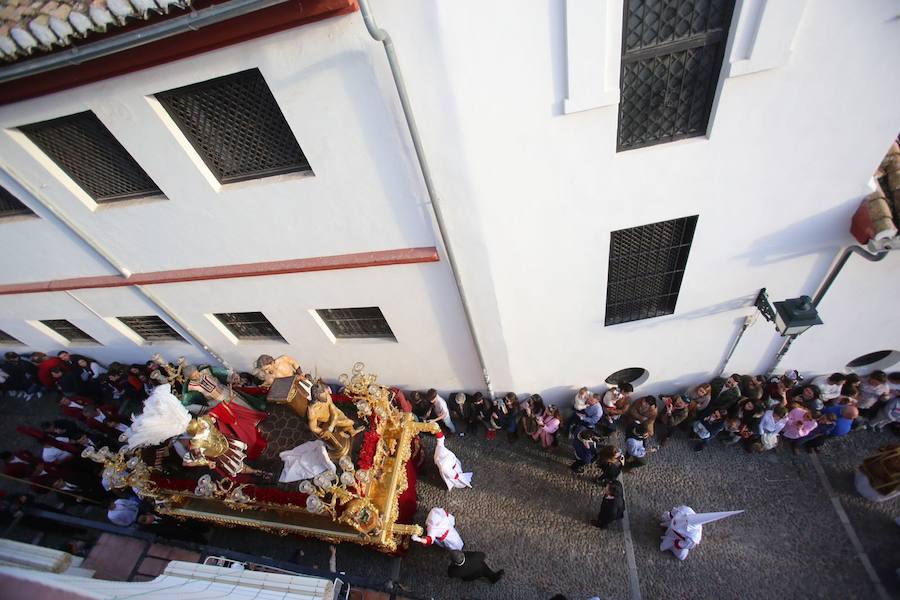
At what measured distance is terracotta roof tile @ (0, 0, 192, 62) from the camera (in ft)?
14.0

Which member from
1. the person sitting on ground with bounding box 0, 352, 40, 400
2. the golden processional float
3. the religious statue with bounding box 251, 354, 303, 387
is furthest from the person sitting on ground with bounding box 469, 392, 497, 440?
the person sitting on ground with bounding box 0, 352, 40, 400

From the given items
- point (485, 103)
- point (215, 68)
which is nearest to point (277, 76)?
point (215, 68)

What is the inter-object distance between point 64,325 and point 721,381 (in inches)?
633

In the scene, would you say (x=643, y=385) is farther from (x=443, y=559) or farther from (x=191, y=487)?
(x=191, y=487)

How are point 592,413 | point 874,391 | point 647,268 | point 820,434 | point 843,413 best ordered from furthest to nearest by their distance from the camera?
point 592,413, point 820,434, point 874,391, point 843,413, point 647,268

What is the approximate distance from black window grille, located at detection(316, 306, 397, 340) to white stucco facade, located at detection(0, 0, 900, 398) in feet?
0.73

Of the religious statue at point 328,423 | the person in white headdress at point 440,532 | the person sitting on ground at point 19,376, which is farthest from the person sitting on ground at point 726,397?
the person sitting on ground at point 19,376

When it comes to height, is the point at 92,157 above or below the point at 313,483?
above

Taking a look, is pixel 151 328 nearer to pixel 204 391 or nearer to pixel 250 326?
pixel 250 326

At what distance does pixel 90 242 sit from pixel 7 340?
8204mm

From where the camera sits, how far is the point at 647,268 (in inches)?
306

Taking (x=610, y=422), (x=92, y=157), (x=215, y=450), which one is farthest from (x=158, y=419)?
(x=610, y=422)

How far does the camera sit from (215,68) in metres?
5.46

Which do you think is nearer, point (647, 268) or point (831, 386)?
point (647, 268)
